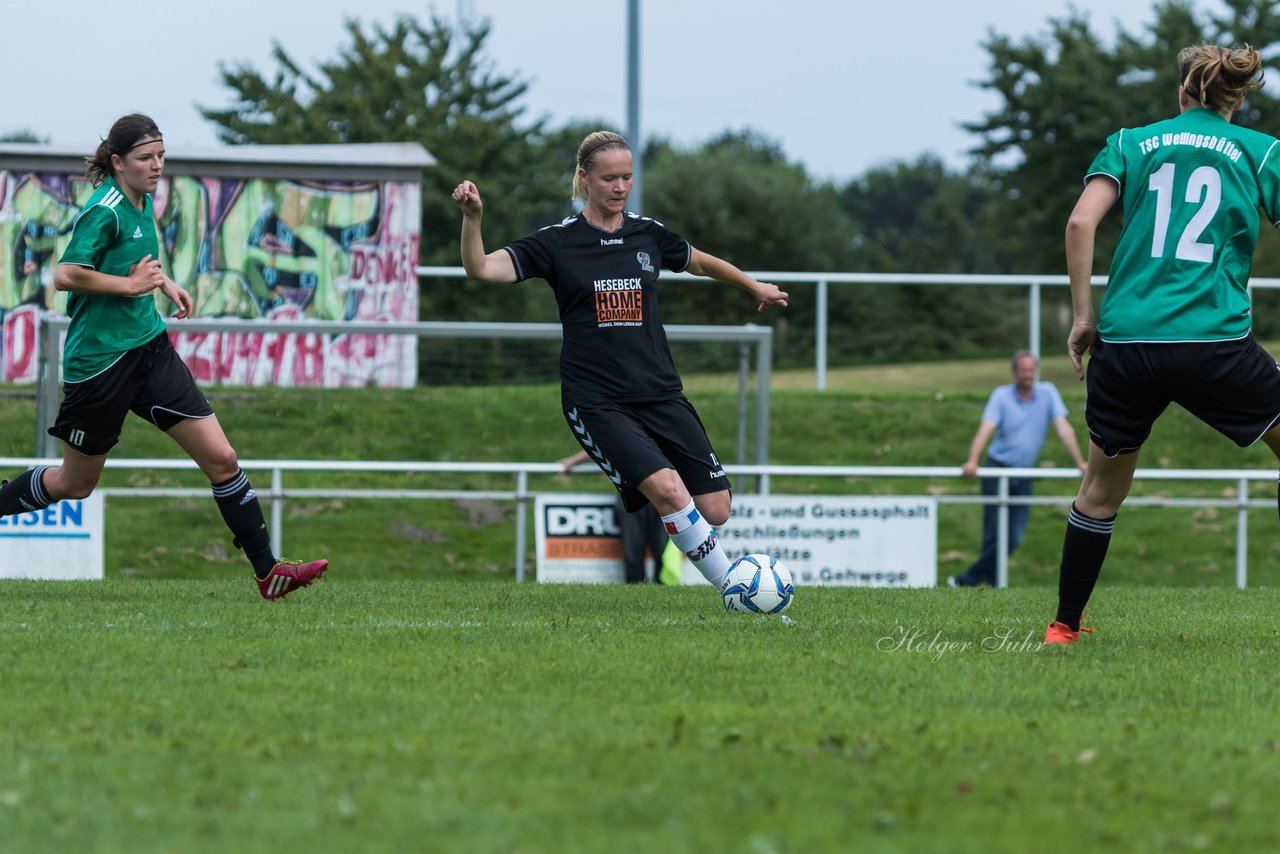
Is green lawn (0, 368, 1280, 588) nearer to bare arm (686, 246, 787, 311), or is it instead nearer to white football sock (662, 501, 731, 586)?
bare arm (686, 246, 787, 311)

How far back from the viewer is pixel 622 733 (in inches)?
166

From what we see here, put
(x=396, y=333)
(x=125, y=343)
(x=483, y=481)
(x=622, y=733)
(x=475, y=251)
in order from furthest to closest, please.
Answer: (x=483, y=481) → (x=396, y=333) → (x=125, y=343) → (x=475, y=251) → (x=622, y=733)

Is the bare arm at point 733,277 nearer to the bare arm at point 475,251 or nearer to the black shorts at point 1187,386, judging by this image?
the bare arm at point 475,251

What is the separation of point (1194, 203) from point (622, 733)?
114 inches

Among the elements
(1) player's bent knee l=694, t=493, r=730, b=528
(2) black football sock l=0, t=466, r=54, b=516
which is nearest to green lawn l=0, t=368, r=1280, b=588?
(2) black football sock l=0, t=466, r=54, b=516

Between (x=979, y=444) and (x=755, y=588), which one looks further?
(x=979, y=444)

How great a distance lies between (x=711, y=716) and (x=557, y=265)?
9.78 ft

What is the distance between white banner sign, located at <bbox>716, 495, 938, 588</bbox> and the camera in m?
12.0

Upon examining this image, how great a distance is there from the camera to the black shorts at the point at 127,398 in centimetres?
704

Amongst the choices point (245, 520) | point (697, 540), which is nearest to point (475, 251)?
point (697, 540)

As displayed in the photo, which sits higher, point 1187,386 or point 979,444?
point 1187,386

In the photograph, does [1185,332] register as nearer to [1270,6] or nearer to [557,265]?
[557,265]

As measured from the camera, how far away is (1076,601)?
6.13 metres

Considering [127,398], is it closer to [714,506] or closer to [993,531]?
[714,506]
